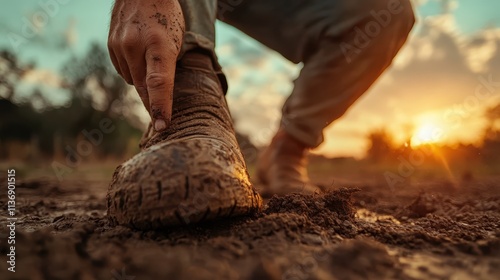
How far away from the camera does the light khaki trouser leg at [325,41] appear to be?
246cm

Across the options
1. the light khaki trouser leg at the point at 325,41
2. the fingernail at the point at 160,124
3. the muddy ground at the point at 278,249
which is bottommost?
the muddy ground at the point at 278,249

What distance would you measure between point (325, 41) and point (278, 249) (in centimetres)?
182

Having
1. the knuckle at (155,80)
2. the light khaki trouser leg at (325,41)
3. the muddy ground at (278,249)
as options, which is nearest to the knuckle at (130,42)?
the knuckle at (155,80)

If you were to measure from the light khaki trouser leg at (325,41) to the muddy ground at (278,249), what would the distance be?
1.21 meters

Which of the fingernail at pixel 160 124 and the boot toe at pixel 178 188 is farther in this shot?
the fingernail at pixel 160 124

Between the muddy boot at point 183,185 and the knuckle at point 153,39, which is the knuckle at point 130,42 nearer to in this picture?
the knuckle at point 153,39

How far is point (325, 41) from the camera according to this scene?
8.38 feet

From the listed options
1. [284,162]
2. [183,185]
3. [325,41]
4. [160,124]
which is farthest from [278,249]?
[325,41]

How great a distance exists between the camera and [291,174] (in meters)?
2.66

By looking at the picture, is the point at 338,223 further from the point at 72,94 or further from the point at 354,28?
the point at 72,94

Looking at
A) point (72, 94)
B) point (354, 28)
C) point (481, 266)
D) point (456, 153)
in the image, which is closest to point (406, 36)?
point (354, 28)

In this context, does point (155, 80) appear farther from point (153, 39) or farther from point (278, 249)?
point (278, 249)

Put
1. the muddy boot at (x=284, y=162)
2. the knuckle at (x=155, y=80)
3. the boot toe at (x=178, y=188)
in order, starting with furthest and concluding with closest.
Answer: the muddy boot at (x=284, y=162) → the knuckle at (x=155, y=80) → the boot toe at (x=178, y=188)

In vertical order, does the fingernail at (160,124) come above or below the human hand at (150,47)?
below
